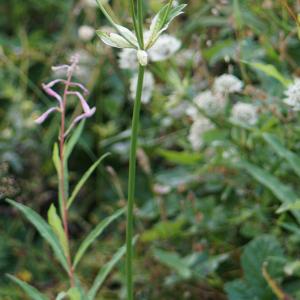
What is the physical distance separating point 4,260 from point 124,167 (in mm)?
472

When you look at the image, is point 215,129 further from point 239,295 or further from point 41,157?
point 41,157

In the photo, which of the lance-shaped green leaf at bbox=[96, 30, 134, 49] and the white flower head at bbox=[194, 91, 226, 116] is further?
the white flower head at bbox=[194, 91, 226, 116]

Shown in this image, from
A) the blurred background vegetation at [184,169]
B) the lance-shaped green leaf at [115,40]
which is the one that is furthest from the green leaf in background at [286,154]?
the lance-shaped green leaf at [115,40]

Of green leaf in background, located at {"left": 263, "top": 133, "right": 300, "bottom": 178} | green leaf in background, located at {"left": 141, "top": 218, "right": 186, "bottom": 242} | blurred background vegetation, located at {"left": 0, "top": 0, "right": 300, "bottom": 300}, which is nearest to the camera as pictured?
green leaf in background, located at {"left": 263, "top": 133, "right": 300, "bottom": 178}

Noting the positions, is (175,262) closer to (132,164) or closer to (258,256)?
(258,256)

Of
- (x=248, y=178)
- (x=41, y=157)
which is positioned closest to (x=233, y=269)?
(x=248, y=178)

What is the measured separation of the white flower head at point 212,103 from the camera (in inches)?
49.4

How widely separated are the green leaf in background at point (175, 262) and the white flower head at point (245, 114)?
312 mm

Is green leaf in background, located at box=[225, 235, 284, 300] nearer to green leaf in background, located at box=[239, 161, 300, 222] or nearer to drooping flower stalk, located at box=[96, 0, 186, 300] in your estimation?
green leaf in background, located at box=[239, 161, 300, 222]

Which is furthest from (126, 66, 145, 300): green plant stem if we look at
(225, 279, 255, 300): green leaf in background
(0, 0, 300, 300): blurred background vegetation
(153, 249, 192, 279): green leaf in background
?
(153, 249, 192, 279): green leaf in background

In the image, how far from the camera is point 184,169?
58.8 inches

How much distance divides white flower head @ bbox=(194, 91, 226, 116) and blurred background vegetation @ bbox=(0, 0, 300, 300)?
2 cm

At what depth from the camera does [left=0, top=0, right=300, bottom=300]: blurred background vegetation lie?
1.14 m

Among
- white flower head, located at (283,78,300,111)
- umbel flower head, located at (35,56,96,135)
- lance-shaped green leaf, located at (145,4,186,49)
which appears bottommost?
white flower head, located at (283,78,300,111)
